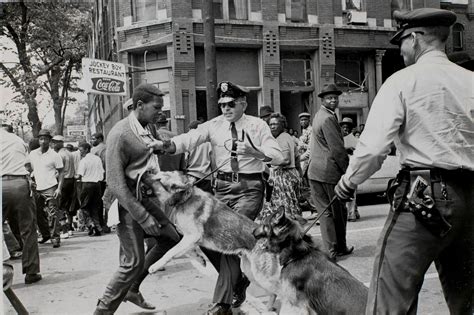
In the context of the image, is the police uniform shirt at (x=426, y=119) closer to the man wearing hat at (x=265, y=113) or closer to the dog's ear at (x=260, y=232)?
the dog's ear at (x=260, y=232)

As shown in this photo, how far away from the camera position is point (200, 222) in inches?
164

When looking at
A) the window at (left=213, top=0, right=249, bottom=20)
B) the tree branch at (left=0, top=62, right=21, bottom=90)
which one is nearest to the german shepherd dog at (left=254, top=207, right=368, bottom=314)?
the tree branch at (left=0, top=62, right=21, bottom=90)

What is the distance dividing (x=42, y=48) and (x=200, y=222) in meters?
3.24

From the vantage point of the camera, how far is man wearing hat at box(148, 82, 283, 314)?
4543mm

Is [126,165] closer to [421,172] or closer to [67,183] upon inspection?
[421,172]

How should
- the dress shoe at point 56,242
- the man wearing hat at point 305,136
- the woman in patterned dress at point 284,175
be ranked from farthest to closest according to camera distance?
the man wearing hat at point 305,136
the dress shoe at point 56,242
the woman in patterned dress at point 284,175

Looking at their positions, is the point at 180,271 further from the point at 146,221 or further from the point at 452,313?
the point at 452,313

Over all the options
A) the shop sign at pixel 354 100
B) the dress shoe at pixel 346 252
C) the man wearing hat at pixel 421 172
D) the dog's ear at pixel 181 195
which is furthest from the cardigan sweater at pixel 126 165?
the shop sign at pixel 354 100

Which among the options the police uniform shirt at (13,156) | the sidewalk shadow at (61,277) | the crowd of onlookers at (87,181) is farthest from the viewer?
the crowd of onlookers at (87,181)

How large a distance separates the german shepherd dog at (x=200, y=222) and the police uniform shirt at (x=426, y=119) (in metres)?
1.80

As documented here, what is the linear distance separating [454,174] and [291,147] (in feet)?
19.7

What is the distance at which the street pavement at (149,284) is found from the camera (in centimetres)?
465

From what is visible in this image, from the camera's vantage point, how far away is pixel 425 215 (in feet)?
7.92

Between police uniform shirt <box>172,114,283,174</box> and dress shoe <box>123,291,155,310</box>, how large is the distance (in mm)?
1389
